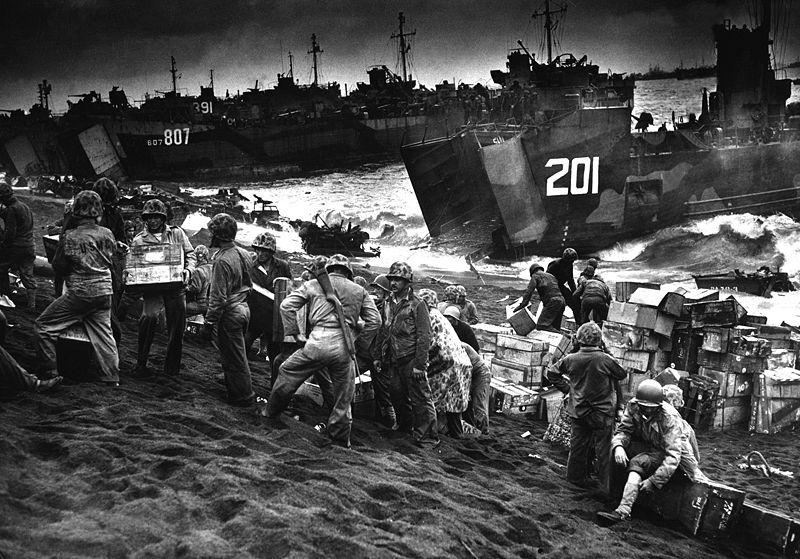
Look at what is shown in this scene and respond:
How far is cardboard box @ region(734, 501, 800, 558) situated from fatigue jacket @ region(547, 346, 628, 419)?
130 centimetres

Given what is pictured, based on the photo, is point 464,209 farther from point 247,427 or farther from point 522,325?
point 247,427

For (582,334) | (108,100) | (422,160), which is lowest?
(582,334)

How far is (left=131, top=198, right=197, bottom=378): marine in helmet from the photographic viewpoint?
6254 millimetres

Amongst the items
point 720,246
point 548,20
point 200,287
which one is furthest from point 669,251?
point 200,287

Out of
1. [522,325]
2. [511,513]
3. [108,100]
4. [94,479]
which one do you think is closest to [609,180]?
[522,325]

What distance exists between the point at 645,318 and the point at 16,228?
777 centimetres

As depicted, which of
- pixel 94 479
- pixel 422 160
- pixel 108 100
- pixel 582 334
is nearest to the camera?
pixel 94 479

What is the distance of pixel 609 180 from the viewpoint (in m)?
23.9

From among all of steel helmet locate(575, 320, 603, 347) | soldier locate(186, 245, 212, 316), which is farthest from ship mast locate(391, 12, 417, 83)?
steel helmet locate(575, 320, 603, 347)

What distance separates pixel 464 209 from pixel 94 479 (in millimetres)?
22942

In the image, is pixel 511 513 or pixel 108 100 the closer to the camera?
pixel 511 513

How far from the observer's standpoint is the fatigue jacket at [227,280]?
5836 millimetres

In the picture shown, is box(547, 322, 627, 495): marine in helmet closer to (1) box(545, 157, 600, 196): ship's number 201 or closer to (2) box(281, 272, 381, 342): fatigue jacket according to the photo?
(2) box(281, 272, 381, 342): fatigue jacket

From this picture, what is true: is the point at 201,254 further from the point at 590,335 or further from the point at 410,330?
the point at 590,335
